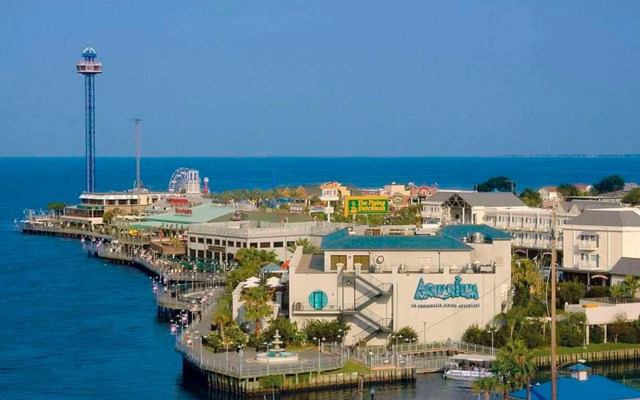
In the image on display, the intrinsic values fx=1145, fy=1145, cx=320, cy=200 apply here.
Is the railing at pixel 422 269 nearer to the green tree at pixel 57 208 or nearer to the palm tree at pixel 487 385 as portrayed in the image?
the palm tree at pixel 487 385

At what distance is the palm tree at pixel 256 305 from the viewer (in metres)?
61.3

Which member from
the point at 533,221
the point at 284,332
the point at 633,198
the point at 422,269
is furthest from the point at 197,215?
the point at 284,332

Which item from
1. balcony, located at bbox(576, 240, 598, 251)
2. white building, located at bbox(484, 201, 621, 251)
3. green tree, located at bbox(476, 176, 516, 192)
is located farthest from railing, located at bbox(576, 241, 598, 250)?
green tree, located at bbox(476, 176, 516, 192)

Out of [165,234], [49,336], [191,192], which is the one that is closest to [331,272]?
[49,336]

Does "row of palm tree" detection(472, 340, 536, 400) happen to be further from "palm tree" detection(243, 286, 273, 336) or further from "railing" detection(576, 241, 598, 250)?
"railing" detection(576, 241, 598, 250)

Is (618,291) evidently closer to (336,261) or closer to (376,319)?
(376,319)

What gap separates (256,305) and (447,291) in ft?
34.9

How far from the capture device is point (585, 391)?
149ft

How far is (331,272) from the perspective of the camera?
211ft

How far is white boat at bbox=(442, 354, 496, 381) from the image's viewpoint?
56.8 metres

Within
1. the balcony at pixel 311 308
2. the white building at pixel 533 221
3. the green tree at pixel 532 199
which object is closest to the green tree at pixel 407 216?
the white building at pixel 533 221

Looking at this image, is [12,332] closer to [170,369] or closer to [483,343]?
[170,369]

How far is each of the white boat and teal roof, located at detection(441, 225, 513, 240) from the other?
524 inches

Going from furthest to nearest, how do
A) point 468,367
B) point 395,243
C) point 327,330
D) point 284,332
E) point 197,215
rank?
point 197,215 < point 395,243 < point 327,330 < point 284,332 < point 468,367
